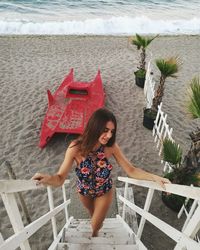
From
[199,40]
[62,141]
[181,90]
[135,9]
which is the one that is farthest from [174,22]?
[62,141]

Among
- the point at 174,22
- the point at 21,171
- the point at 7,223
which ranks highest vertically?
the point at 174,22

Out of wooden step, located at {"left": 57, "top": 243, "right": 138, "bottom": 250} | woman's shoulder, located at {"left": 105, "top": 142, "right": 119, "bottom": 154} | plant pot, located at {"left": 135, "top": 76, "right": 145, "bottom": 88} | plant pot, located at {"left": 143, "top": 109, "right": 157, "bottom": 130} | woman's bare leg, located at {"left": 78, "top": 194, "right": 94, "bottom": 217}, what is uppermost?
plant pot, located at {"left": 135, "top": 76, "right": 145, "bottom": 88}

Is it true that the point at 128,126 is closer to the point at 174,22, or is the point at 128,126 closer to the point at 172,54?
the point at 172,54

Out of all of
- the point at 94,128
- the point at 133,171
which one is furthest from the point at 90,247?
the point at 94,128

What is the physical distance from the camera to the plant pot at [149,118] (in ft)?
22.1

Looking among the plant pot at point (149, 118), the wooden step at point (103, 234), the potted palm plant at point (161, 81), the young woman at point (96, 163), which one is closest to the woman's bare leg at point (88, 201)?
the young woman at point (96, 163)

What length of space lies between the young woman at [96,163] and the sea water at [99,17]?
637 inches

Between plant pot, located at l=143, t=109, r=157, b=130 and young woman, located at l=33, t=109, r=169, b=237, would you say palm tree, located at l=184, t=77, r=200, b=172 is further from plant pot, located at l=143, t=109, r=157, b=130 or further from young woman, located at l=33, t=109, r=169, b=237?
plant pot, located at l=143, t=109, r=157, b=130

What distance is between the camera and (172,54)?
41.6ft

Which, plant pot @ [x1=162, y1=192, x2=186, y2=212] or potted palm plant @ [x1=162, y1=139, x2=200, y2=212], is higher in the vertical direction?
potted palm plant @ [x1=162, y1=139, x2=200, y2=212]

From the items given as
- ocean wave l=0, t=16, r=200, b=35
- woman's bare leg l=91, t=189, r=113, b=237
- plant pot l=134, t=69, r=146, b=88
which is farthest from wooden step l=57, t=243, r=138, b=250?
ocean wave l=0, t=16, r=200, b=35

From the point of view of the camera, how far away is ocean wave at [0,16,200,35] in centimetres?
1750

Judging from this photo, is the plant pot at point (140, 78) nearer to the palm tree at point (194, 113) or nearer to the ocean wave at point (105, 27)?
the palm tree at point (194, 113)

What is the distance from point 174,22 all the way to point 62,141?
1805cm
